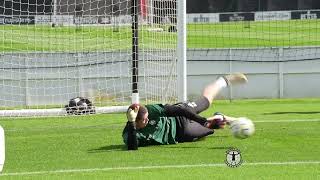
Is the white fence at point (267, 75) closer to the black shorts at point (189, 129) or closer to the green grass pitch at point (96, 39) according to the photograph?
the green grass pitch at point (96, 39)

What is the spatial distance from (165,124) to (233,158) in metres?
2.04

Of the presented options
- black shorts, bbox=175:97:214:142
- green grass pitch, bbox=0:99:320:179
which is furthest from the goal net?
black shorts, bbox=175:97:214:142

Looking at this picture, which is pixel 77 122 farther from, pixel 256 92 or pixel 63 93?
pixel 256 92

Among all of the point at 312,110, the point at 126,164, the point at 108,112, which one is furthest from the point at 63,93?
the point at 126,164

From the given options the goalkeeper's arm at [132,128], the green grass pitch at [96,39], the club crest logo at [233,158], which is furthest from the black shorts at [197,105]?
the green grass pitch at [96,39]

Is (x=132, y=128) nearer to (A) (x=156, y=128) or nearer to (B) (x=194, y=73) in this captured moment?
(A) (x=156, y=128)

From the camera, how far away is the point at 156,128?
1155 cm

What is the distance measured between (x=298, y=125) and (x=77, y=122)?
4.42 meters

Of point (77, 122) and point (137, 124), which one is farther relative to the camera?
point (77, 122)

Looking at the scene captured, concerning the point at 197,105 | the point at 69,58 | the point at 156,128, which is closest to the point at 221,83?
the point at 197,105

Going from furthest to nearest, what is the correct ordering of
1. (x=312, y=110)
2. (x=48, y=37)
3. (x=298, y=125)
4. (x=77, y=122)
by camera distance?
(x=48, y=37)
(x=312, y=110)
(x=77, y=122)
(x=298, y=125)

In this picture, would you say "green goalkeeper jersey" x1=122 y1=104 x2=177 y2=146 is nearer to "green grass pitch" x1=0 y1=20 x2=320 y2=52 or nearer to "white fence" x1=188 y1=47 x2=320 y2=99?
"green grass pitch" x1=0 y1=20 x2=320 y2=52

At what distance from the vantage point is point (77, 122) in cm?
1528

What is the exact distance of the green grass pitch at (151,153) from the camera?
912cm
